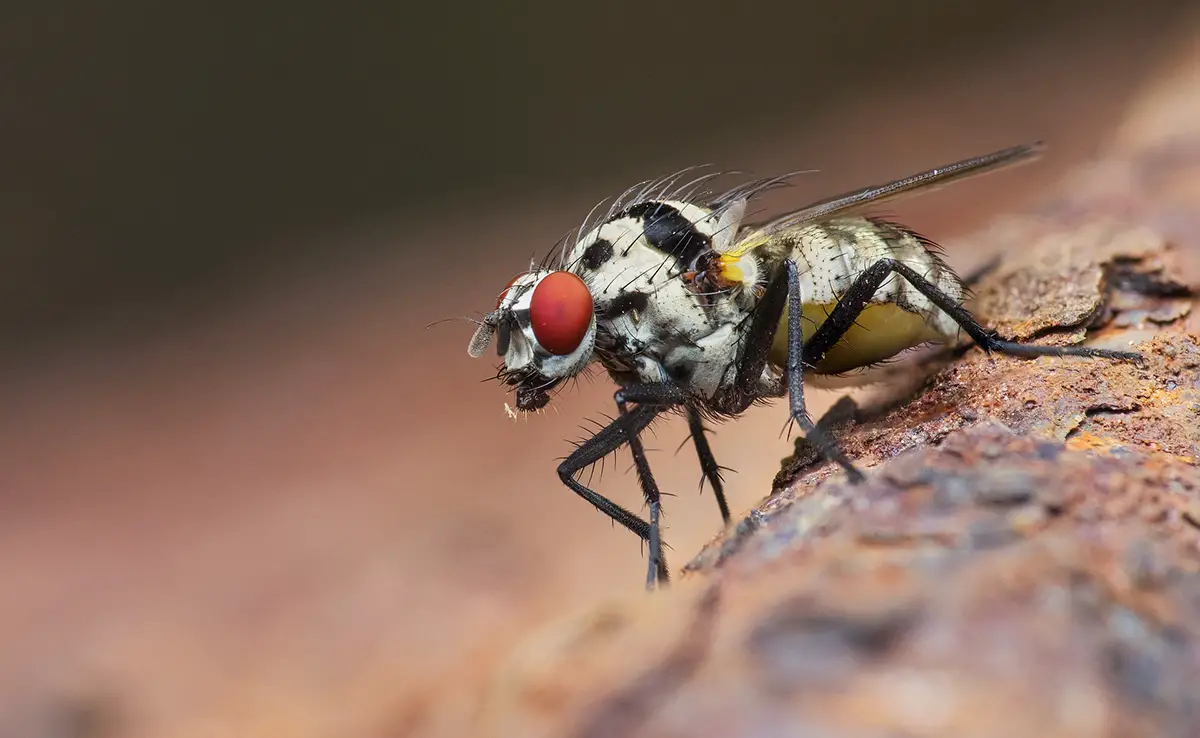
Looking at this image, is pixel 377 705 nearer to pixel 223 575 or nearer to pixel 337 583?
pixel 337 583

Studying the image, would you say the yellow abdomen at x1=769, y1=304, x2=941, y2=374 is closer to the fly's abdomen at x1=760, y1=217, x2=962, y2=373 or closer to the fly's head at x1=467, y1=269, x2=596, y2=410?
the fly's abdomen at x1=760, y1=217, x2=962, y2=373

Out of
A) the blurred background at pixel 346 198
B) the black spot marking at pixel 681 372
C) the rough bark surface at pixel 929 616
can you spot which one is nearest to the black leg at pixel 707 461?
the black spot marking at pixel 681 372

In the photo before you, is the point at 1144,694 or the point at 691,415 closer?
the point at 1144,694

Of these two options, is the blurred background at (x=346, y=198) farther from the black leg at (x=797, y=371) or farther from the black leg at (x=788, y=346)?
the black leg at (x=797, y=371)

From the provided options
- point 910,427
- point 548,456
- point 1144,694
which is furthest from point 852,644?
point 548,456

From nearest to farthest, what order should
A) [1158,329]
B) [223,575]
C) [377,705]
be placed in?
[1158,329]
[377,705]
[223,575]

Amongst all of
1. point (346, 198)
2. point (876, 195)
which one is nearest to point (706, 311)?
point (876, 195)
